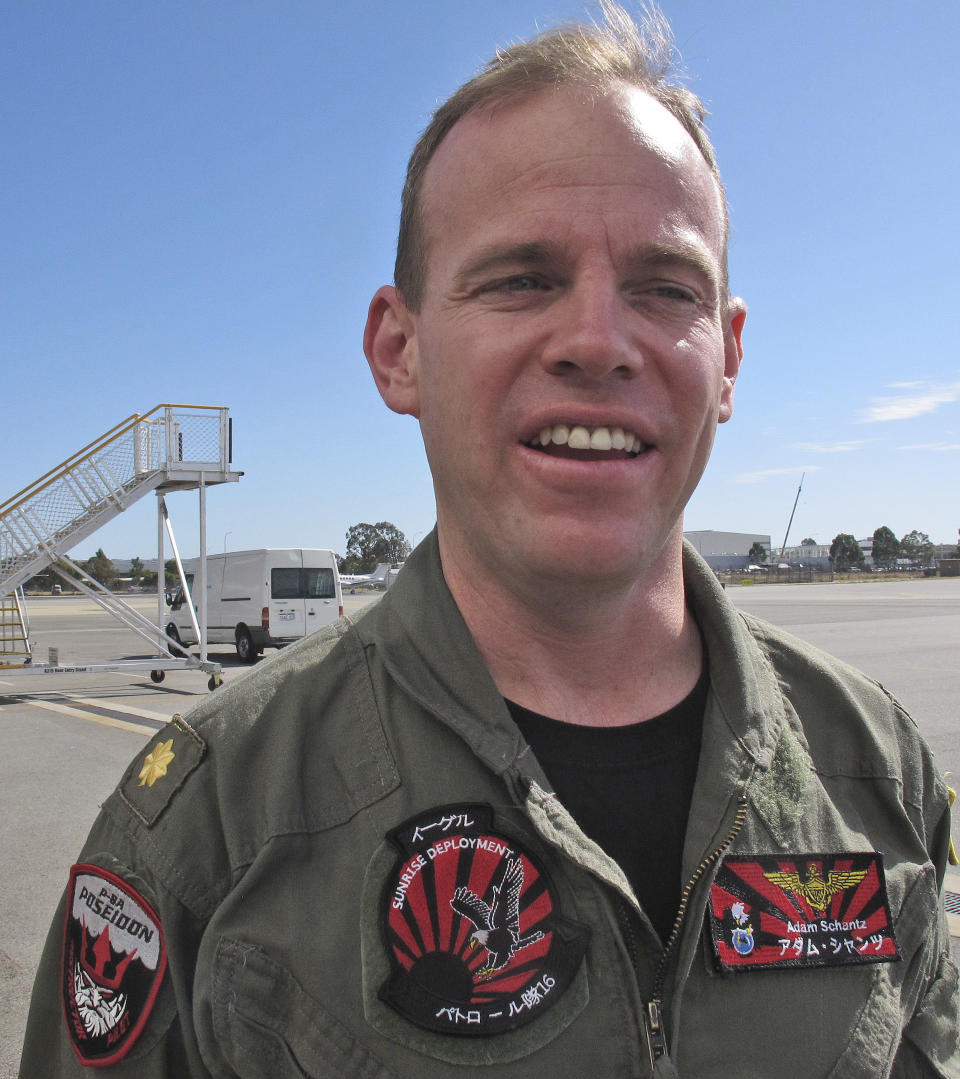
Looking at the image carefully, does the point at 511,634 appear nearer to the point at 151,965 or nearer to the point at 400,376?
the point at 400,376

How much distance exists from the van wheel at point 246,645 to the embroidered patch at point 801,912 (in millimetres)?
17048

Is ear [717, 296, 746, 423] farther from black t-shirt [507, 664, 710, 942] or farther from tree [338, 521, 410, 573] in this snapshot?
tree [338, 521, 410, 573]

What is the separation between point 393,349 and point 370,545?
97926mm

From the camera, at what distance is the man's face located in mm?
1231

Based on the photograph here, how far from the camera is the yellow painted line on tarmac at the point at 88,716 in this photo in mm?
9180

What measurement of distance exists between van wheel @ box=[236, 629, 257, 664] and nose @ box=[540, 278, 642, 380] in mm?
17114

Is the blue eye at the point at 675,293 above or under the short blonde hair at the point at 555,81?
under

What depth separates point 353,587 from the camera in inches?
2473

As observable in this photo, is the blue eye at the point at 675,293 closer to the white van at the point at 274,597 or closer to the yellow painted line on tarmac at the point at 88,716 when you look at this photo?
the yellow painted line on tarmac at the point at 88,716

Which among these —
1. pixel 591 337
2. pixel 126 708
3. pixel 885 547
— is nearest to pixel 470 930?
pixel 591 337

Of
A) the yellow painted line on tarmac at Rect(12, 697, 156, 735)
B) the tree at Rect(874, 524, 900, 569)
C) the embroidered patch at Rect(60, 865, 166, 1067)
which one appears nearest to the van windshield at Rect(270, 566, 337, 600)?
the yellow painted line on tarmac at Rect(12, 697, 156, 735)

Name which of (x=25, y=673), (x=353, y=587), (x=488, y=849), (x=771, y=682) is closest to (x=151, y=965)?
(x=488, y=849)

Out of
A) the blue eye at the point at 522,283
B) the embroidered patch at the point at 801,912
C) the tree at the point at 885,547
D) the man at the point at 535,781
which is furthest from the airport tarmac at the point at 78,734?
the tree at the point at 885,547

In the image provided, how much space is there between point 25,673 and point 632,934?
13142 mm
